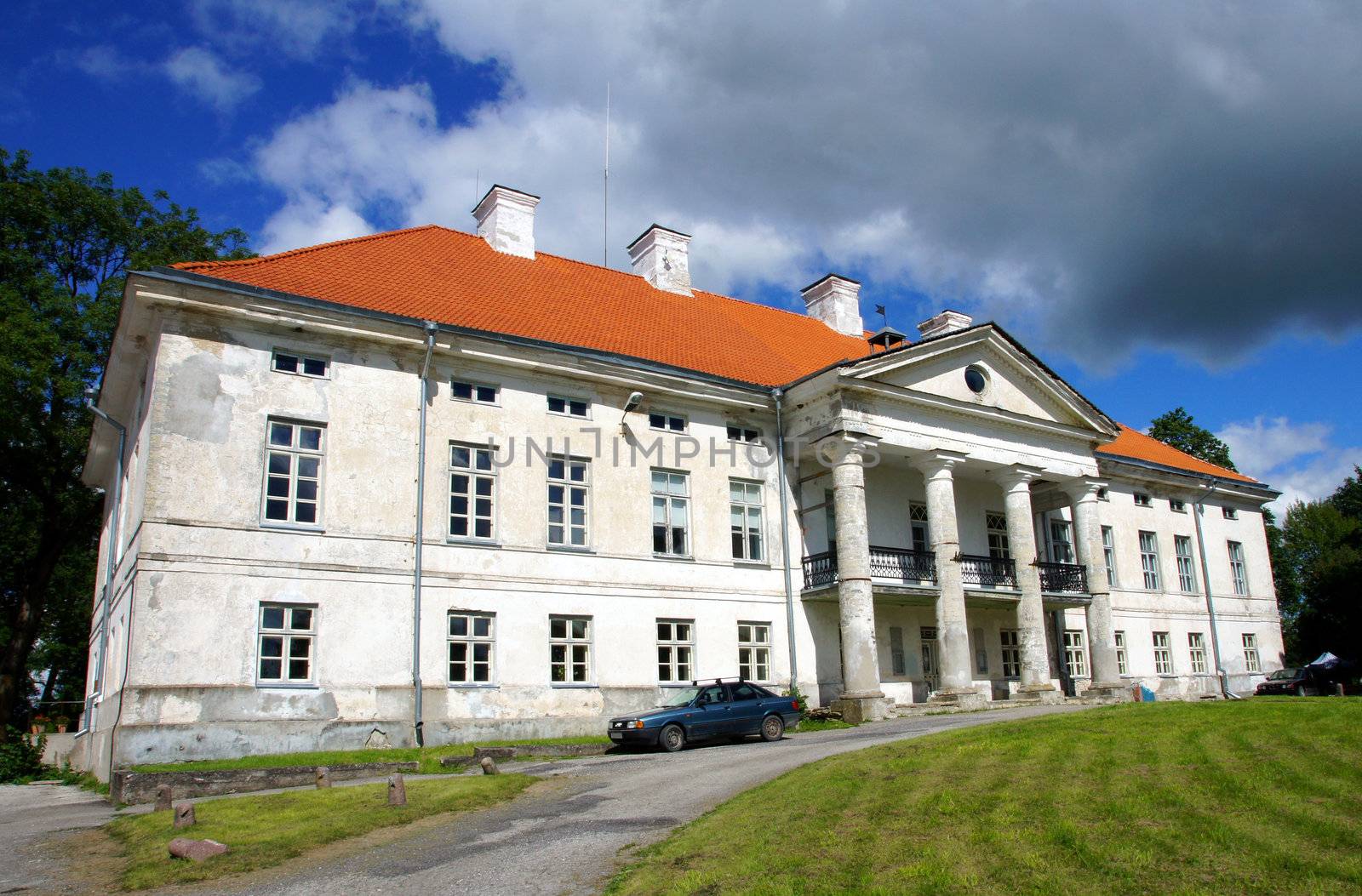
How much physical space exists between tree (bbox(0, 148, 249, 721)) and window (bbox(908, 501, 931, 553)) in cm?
2428

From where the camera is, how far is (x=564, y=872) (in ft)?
29.3

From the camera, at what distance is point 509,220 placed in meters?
29.4

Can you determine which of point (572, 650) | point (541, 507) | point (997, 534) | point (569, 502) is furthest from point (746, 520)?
point (997, 534)

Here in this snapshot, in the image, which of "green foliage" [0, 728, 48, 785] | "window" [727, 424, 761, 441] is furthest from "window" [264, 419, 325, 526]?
"green foliage" [0, 728, 48, 785]

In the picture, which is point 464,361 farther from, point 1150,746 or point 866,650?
point 1150,746

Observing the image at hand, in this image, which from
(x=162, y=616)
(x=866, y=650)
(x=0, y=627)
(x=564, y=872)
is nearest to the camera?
(x=564, y=872)

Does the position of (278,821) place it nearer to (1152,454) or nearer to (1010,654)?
(1010,654)

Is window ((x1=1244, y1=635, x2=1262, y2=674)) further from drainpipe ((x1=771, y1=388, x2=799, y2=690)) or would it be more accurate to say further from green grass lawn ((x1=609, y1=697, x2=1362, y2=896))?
green grass lawn ((x1=609, y1=697, x2=1362, y2=896))

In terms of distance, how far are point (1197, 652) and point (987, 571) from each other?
1161 cm

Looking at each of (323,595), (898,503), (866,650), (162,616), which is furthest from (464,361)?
(898,503)

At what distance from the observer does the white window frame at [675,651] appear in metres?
24.2

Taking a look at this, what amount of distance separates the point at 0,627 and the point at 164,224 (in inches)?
829

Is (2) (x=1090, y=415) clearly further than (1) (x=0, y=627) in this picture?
No

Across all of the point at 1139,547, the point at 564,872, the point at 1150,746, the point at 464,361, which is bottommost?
the point at 564,872
